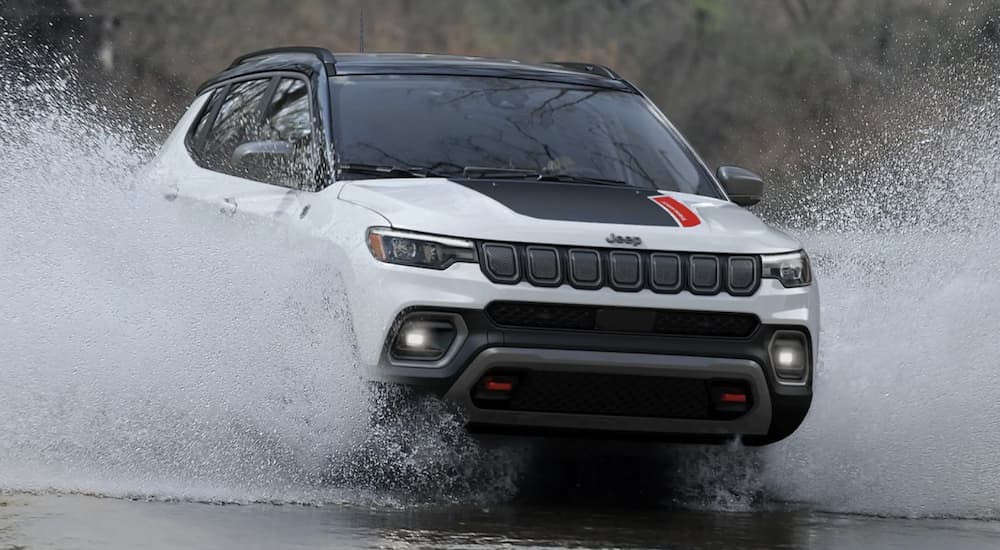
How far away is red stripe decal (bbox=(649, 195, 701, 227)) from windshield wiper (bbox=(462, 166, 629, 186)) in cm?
35

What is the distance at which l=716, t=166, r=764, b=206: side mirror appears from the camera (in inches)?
322

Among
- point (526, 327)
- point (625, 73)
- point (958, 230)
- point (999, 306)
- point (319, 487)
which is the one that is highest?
point (625, 73)

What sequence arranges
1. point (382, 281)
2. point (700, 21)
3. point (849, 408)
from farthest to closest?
point (700, 21) < point (849, 408) < point (382, 281)

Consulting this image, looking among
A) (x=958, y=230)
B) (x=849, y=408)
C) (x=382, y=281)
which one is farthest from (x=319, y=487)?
(x=958, y=230)

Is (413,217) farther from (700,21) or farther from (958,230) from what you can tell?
(700,21)

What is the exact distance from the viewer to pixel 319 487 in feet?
22.2

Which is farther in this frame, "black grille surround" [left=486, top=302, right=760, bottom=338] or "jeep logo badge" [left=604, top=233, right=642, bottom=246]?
"jeep logo badge" [left=604, top=233, right=642, bottom=246]

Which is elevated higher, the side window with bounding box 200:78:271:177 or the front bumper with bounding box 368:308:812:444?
the side window with bounding box 200:78:271:177

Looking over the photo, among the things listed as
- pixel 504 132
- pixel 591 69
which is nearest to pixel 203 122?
pixel 591 69

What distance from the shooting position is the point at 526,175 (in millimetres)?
7590

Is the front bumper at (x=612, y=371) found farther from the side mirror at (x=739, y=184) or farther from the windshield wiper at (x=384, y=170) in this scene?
the side mirror at (x=739, y=184)

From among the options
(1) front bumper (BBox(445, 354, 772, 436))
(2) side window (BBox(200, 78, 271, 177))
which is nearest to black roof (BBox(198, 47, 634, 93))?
(2) side window (BBox(200, 78, 271, 177))

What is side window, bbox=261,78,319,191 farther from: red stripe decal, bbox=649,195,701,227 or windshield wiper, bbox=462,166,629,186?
red stripe decal, bbox=649,195,701,227

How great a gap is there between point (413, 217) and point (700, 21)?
24890 millimetres
